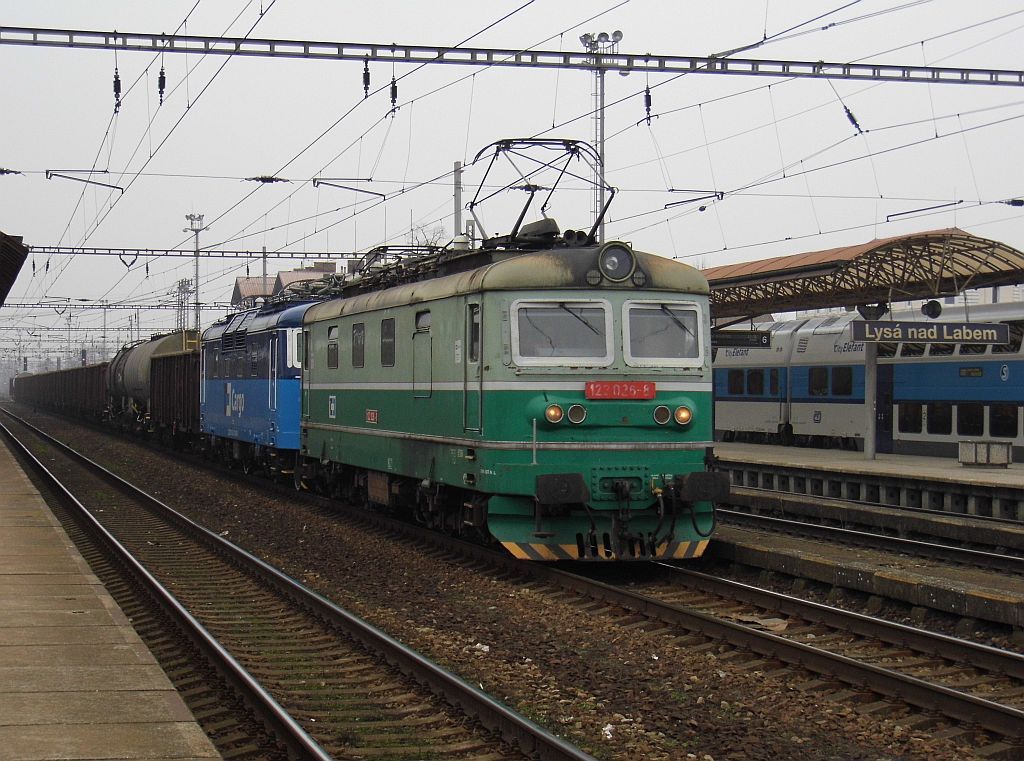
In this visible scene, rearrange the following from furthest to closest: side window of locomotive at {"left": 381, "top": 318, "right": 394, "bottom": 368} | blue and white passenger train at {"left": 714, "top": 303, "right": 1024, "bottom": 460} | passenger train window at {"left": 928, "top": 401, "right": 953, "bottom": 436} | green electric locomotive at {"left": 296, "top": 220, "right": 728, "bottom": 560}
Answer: passenger train window at {"left": 928, "top": 401, "right": 953, "bottom": 436} < blue and white passenger train at {"left": 714, "top": 303, "right": 1024, "bottom": 460} < side window of locomotive at {"left": 381, "top": 318, "right": 394, "bottom": 368} < green electric locomotive at {"left": 296, "top": 220, "right": 728, "bottom": 560}

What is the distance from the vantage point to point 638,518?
12305mm

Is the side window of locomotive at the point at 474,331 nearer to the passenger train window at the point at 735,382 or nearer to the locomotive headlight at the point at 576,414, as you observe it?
the locomotive headlight at the point at 576,414

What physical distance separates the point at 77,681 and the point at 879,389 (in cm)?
2312

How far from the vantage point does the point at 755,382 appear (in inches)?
1277

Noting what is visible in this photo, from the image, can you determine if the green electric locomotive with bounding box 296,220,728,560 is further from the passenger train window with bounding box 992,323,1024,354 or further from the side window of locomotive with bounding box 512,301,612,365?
the passenger train window with bounding box 992,323,1024,354

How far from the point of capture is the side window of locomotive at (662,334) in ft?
40.6

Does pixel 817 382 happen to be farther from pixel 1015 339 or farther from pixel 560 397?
pixel 560 397

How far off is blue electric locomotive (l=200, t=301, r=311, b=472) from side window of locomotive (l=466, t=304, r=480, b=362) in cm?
866

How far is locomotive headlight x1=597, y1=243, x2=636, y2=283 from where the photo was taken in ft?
40.4

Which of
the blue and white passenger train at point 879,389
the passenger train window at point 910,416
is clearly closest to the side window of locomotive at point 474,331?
the blue and white passenger train at point 879,389

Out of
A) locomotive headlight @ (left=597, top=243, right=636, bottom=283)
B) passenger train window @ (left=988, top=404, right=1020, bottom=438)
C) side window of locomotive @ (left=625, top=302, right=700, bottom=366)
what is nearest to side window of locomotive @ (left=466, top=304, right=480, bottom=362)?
locomotive headlight @ (left=597, top=243, right=636, bottom=283)

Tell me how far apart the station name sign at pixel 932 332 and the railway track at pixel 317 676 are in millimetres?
12428

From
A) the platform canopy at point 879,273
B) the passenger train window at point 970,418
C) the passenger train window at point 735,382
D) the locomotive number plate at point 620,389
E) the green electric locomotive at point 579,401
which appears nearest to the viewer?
the green electric locomotive at point 579,401

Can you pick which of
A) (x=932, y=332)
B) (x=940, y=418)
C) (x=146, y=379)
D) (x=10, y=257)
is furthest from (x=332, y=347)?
(x=146, y=379)
